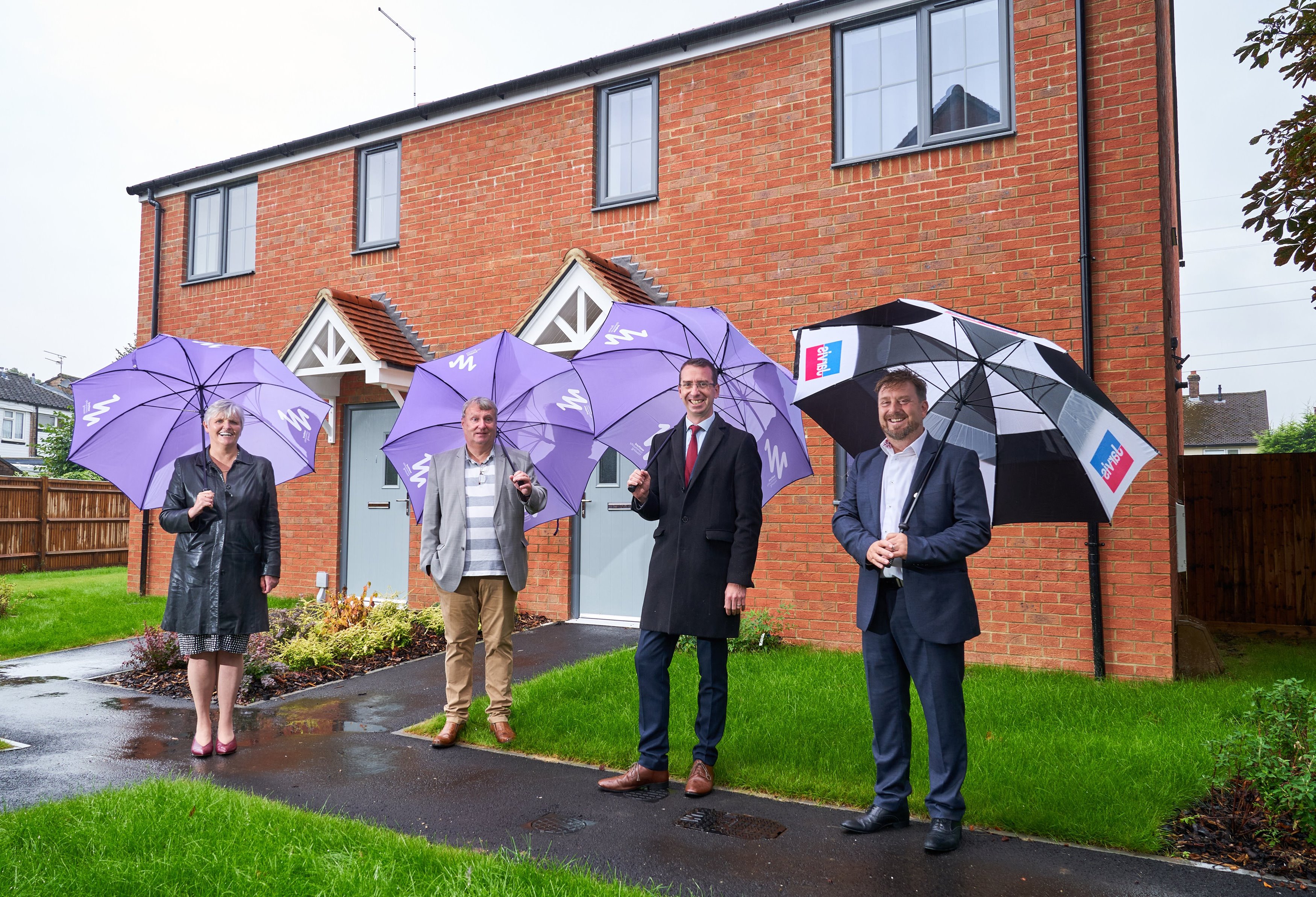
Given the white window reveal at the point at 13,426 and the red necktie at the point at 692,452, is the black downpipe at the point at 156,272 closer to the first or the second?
the red necktie at the point at 692,452

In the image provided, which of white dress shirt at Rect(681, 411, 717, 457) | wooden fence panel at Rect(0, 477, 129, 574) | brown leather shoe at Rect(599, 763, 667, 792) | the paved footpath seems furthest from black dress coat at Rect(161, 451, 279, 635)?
wooden fence panel at Rect(0, 477, 129, 574)

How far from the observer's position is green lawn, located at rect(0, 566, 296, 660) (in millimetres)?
9422

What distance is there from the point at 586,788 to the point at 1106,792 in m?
2.64

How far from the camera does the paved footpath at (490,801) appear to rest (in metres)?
3.56

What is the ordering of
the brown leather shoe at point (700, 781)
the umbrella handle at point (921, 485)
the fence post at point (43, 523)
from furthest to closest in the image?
the fence post at point (43, 523) → the brown leather shoe at point (700, 781) → the umbrella handle at point (921, 485)

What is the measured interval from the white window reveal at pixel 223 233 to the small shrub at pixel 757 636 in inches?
346

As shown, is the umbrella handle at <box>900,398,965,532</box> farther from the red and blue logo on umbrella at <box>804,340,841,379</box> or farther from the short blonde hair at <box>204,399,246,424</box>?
the short blonde hair at <box>204,399,246,424</box>

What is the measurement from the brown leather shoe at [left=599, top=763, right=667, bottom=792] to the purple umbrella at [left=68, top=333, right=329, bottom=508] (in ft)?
9.98

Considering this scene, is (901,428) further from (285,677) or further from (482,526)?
(285,677)

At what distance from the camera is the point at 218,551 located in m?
5.25

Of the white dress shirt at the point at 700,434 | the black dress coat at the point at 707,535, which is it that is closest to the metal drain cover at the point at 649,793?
the black dress coat at the point at 707,535

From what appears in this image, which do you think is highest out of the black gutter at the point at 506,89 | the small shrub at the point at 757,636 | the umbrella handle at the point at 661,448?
the black gutter at the point at 506,89

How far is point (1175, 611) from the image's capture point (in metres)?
7.60

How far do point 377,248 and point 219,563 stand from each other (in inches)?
286
